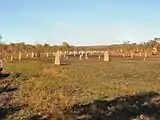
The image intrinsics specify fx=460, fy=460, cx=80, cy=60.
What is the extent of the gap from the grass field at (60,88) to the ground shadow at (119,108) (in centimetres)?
93

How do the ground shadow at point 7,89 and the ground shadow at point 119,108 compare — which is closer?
the ground shadow at point 119,108

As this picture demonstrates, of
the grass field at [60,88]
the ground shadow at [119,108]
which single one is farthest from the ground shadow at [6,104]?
the ground shadow at [119,108]

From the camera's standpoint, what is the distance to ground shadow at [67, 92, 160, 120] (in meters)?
21.1

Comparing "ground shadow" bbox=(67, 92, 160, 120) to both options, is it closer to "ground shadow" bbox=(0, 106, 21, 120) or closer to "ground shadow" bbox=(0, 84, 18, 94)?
"ground shadow" bbox=(0, 106, 21, 120)

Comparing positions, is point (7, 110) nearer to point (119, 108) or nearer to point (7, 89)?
point (119, 108)

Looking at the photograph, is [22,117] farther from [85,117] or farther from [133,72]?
[133,72]

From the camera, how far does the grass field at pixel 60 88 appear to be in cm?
2377

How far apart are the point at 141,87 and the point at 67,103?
7.28m

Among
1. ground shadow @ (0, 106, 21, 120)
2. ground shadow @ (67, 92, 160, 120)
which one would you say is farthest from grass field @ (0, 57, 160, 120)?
ground shadow @ (67, 92, 160, 120)

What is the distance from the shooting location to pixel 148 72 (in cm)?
4144

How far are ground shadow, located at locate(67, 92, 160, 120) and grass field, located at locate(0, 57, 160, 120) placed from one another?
930 mm

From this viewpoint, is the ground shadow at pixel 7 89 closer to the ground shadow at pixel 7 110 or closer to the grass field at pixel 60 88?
the grass field at pixel 60 88

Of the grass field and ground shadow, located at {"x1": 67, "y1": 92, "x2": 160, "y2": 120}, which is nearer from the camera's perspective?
ground shadow, located at {"x1": 67, "y1": 92, "x2": 160, "y2": 120}

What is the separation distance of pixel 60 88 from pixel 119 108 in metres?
9.11
